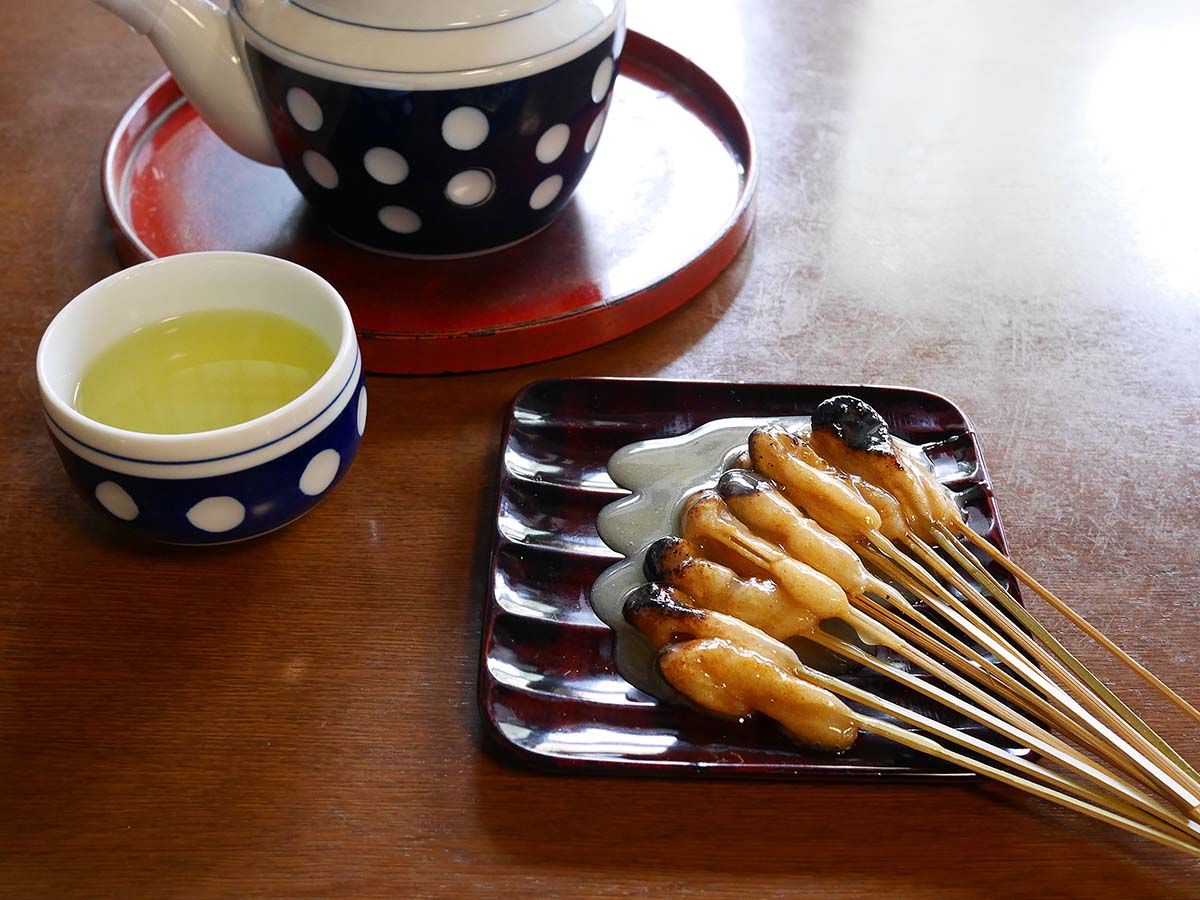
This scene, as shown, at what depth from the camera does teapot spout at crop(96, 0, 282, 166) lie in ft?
3.36

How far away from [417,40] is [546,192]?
199mm

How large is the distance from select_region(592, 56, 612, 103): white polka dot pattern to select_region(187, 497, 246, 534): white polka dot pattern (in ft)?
1.60

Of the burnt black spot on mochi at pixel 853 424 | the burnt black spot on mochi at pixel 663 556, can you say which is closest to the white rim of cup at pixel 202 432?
the burnt black spot on mochi at pixel 663 556

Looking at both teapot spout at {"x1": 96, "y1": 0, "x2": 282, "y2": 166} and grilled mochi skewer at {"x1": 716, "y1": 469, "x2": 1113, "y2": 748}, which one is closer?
grilled mochi skewer at {"x1": 716, "y1": 469, "x2": 1113, "y2": 748}

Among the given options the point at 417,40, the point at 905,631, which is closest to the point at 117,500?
the point at 417,40

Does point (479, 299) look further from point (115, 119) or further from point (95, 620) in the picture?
point (115, 119)

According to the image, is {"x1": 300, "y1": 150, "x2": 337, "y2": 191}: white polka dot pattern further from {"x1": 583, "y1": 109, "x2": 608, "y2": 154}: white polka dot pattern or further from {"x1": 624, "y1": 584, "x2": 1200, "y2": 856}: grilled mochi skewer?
{"x1": 624, "y1": 584, "x2": 1200, "y2": 856}: grilled mochi skewer

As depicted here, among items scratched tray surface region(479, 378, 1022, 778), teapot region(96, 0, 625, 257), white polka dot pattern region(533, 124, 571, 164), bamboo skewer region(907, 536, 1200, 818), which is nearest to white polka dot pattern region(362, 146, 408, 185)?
teapot region(96, 0, 625, 257)

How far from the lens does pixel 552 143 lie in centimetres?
104

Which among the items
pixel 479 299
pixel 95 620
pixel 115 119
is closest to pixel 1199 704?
pixel 479 299

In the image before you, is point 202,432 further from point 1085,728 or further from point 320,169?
point 1085,728

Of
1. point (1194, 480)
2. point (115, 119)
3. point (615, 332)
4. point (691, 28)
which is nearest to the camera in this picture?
point (1194, 480)

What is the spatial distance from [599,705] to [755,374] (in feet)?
1.38

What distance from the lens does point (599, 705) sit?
2.52 feet
